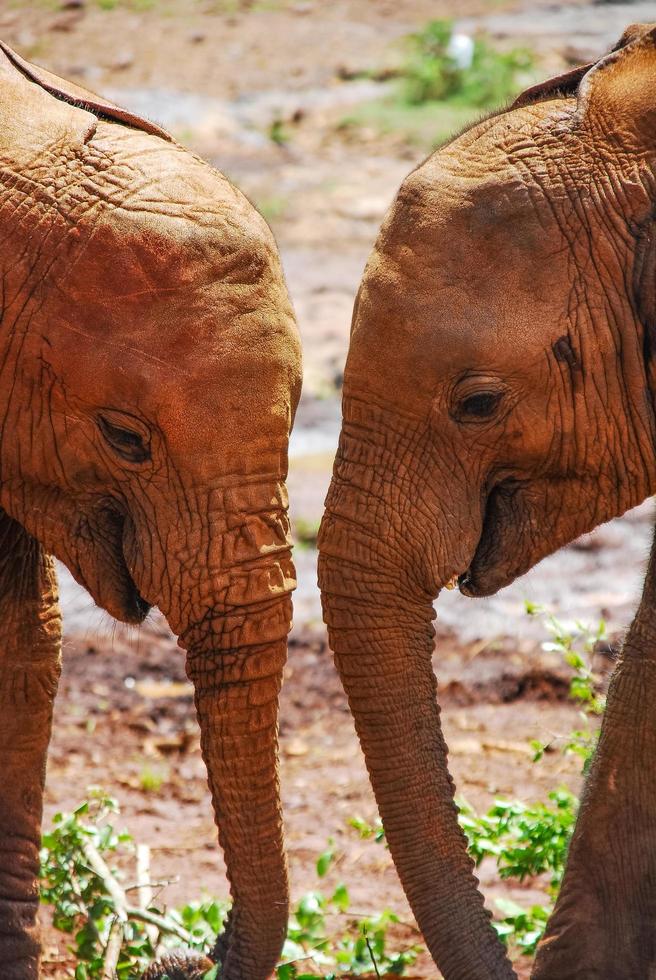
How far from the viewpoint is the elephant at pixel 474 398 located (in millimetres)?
4766

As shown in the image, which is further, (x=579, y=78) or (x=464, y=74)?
(x=464, y=74)

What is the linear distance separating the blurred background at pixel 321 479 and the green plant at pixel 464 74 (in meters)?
0.02

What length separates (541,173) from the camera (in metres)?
4.85

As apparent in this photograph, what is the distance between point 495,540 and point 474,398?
454mm

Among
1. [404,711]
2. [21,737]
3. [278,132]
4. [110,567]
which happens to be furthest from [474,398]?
[278,132]

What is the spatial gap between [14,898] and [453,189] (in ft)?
8.19

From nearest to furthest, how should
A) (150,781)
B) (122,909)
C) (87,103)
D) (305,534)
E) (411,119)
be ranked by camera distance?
(87,103) → (122,909) → (150,781) → (305,534) → (411,119)

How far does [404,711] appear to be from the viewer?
476 centimetres

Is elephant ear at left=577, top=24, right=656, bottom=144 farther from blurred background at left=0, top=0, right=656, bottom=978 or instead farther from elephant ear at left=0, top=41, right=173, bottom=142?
elephant ear at left=0, top=41, right=173, bottom=142

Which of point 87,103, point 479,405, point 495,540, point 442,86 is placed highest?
point 442,86

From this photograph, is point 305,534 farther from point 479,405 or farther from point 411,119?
point 411,119

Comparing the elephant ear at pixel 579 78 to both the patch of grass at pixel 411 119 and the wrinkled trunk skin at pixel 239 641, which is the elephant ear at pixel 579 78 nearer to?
the wrinkled trunk skin at pixel 239 641

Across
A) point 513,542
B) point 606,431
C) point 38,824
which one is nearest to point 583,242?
point 606,431

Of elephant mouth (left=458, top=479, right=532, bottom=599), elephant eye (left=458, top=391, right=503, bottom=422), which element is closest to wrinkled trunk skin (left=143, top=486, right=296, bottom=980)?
elephant eye (left=458, top=391, right=503, bottom=422)
